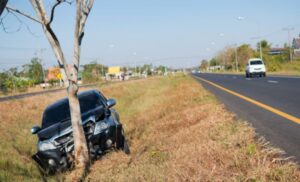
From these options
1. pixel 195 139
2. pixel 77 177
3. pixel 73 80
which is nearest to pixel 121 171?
pixel 77 177

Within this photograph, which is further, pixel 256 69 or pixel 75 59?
pixel 256 69

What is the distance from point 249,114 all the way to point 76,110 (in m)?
4.83

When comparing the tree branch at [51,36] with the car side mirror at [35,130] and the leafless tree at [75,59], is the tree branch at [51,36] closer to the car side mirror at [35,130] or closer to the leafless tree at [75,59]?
the leafless tree at [75,59]

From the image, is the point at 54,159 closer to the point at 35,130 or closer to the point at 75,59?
the point at 35,130

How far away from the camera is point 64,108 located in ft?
31.0

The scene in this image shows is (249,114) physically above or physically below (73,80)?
below

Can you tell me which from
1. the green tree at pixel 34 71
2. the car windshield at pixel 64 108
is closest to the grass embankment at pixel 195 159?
the car windshield at pixel 64 108

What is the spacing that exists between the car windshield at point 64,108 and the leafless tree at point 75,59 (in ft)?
3.79

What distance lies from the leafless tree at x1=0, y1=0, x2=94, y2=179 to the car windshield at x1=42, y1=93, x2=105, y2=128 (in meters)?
1.16

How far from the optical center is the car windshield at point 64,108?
9.02 meters

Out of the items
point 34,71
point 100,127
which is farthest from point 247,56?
point 100,127

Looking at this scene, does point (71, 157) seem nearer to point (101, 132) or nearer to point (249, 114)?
point (101, 132)

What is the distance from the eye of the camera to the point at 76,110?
25.2ft

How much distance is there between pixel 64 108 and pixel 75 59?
6.17 ft
